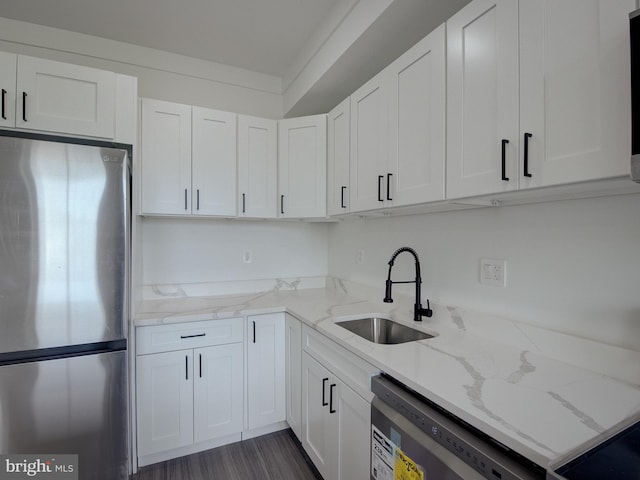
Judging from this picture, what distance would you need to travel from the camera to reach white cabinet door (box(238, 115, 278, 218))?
2.29 m

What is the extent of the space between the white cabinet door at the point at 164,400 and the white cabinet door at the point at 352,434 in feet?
3.11

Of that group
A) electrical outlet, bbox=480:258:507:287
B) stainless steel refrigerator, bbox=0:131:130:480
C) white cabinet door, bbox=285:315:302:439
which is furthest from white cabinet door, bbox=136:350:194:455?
electrical outlet, bbox=480:258:507:287

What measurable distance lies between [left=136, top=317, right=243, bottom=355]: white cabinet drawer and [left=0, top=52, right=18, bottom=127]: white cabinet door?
4.01 ft

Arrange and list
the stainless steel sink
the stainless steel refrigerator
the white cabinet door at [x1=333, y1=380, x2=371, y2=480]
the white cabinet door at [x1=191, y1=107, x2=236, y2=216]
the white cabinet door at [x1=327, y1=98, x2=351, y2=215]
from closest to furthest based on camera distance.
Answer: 1. the white cabinet door at [x1=333, y1=380, x2=371, y2=480]
2. the stainless steel refrigerator
3. the stainless steel sink
4. the white cabinet door at [x1=327, y1=98, x2=351, y2=215]
5. the white cabinet door at [x1=191, y1=107, x2=236, y2=216]

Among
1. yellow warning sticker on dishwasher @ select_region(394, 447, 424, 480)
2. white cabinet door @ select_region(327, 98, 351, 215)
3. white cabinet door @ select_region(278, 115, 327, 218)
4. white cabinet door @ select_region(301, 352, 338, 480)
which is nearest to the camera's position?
yellow warning sticker on dishwasher @ select_region(394, 447, 424, 480)

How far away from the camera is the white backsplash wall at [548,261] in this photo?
1.01 meters

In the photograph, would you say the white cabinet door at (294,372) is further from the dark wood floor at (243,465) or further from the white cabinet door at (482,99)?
the white cabinet door at (482,99)

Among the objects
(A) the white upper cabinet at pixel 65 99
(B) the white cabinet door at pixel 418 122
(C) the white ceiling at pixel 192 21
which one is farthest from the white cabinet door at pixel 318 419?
(C) the white ceiling at pixel 192 21

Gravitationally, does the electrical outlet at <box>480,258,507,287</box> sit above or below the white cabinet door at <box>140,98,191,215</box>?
below

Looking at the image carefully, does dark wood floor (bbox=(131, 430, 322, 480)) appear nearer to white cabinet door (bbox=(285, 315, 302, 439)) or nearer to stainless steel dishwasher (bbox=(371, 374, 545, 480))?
white cabinet door (bbox=(285, 315, 302, 439))

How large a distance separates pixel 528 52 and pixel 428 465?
1248 millimetres

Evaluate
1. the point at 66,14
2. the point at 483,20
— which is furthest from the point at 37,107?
the point at 483,20

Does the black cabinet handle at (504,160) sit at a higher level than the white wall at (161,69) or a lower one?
lower

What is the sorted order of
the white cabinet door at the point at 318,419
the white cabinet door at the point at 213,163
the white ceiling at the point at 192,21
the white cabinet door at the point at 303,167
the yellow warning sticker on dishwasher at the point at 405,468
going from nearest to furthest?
1. the yellow warning sticker on dishwasher at the point at 405,468
2. the white cabinet door at the point at 318,419
3. the white ceiling at the point at 192,21
4. the white cabinet door at the point at 213,163
5. the white cabinet door at the point at 303,167
